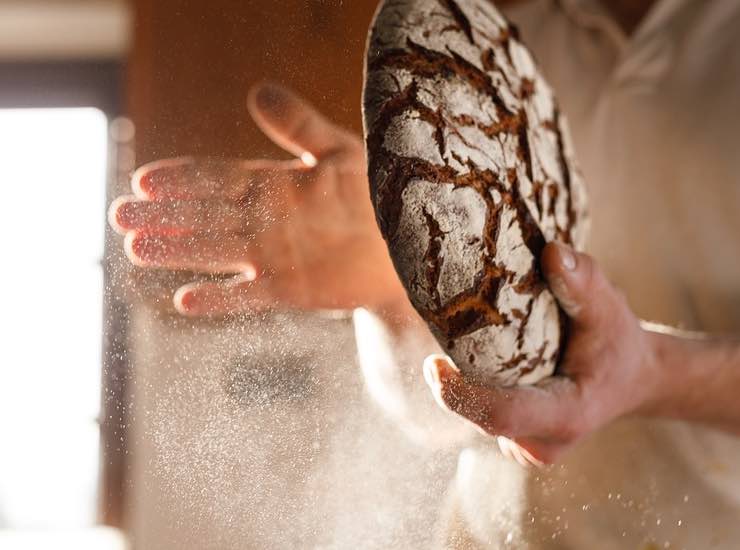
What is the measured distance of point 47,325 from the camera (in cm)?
28

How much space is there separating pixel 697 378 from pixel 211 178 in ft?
1.66

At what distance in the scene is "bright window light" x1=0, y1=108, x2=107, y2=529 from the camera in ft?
0.92

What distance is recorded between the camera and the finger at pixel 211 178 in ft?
1.01

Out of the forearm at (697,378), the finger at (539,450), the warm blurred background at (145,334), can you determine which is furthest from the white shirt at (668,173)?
the warm blurred background at (145,334)

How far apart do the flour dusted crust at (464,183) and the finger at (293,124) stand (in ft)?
0.07

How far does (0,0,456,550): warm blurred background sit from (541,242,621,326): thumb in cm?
14

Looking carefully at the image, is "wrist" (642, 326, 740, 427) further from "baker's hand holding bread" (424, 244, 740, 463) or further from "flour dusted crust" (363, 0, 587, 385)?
"flour dusted crust" (363, 0, 587, 385)

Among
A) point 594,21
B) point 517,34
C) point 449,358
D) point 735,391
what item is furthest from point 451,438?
point 594,21

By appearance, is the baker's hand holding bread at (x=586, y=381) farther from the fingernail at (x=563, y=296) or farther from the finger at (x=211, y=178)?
the finger at (x=211, y=178)

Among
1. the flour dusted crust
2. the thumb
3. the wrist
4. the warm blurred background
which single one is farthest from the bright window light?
the wrist

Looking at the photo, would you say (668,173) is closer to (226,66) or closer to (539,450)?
(539,450)

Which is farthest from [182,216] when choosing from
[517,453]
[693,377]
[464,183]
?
[693,377]

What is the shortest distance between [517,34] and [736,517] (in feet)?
1.70

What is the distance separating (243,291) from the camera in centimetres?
32
